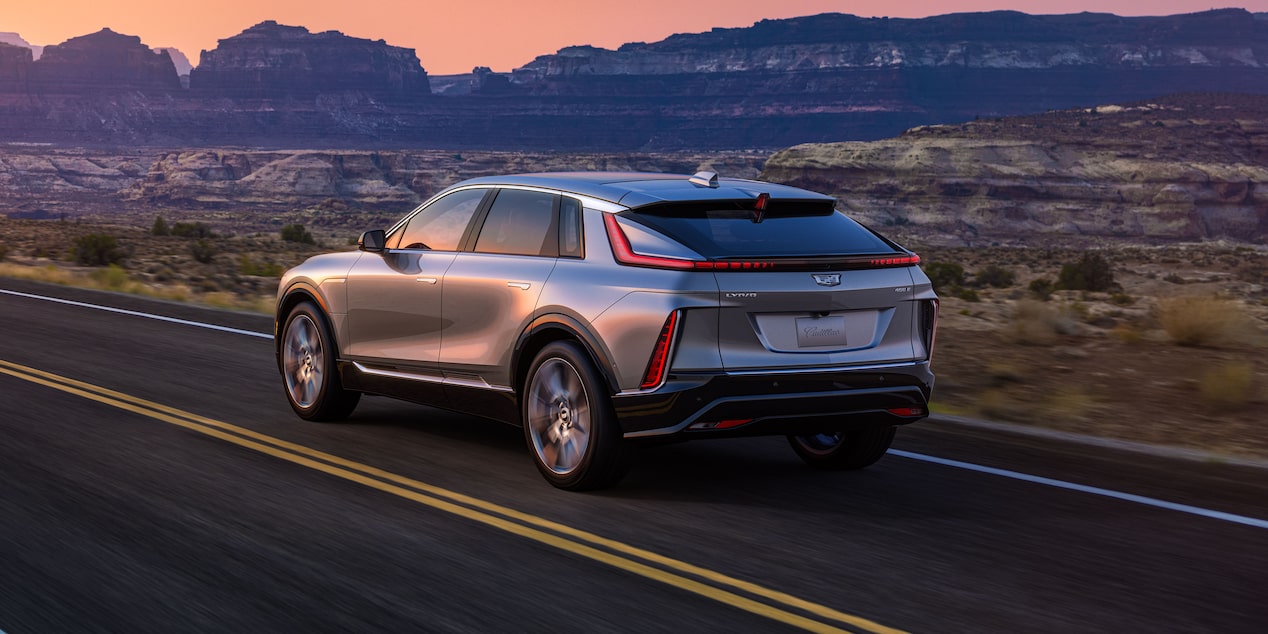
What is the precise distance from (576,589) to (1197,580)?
2.50 metres

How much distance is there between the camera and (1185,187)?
110m

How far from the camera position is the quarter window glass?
6.88 meters

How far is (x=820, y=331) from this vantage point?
634 cm

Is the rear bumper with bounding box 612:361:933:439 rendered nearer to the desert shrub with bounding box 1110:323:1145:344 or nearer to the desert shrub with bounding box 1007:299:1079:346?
the desert shrub with bounding box 1007:299:1079:346

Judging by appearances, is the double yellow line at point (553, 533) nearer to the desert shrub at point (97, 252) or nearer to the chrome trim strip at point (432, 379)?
the chrome trim strip at point (432, 379)

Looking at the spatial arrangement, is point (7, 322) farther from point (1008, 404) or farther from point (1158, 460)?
point (1158, 460)

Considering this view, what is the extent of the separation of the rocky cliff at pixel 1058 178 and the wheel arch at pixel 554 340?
98.8 m

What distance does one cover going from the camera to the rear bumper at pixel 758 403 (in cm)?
615

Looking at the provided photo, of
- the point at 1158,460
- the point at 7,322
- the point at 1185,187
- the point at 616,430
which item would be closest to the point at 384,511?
the point at 616,430

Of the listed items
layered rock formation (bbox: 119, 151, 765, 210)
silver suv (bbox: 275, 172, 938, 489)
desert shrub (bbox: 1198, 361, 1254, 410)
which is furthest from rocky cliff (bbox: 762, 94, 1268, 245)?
silver suv (bbox: 275, 172, 938, 489)

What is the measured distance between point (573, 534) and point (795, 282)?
1573 mm

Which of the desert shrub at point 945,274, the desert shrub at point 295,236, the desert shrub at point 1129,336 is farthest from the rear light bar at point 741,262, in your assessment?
the desert shrub at point 295,236

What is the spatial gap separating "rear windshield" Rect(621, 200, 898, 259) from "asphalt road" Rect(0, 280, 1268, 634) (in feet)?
4.17

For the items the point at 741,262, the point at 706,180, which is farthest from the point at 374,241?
the point at 741,262
